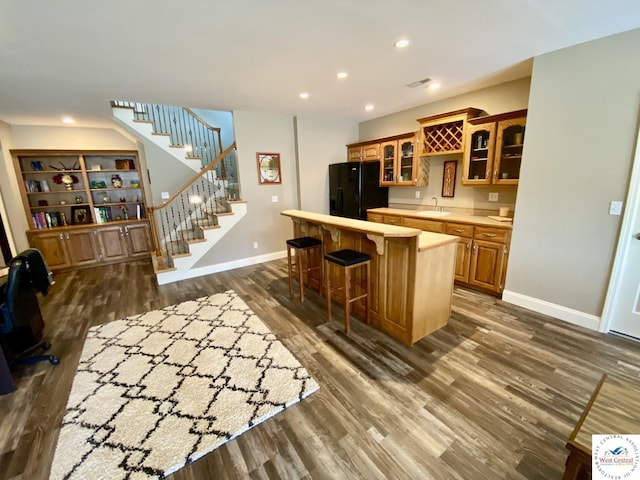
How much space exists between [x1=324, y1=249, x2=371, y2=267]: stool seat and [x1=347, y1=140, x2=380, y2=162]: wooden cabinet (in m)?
2.98

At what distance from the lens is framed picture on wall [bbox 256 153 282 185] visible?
486 centimetres

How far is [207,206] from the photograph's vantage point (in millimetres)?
5367

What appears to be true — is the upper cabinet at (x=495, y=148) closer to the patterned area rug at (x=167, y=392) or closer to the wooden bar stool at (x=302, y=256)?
the wooden bar stool at (x=302, y=256)

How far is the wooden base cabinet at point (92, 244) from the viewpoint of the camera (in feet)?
16.0

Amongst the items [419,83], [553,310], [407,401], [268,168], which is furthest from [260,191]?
[553,310]

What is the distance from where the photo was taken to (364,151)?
5.36 m

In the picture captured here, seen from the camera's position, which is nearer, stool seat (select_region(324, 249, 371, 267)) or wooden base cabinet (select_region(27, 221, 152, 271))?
stool seat (select_region(324, 249, 371, 267))

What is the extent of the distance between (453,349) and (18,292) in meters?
3.86

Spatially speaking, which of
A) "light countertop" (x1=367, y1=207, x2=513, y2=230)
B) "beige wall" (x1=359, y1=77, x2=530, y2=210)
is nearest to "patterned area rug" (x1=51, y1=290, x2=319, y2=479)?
"light countertop" (x1=367, y1=207, x2=513, y2=230)

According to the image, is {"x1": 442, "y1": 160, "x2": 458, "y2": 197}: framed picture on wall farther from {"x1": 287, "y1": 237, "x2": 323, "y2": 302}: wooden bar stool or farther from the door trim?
{"x1": 287, "y1": 237, "x2": 323, "y2": 302}: wooden bar stool

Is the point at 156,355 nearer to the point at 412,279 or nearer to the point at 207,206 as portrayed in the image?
the point at 412,279

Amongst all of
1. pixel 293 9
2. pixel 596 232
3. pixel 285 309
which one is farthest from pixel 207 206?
pixel 596 232

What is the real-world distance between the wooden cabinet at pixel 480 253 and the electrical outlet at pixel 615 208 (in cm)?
84

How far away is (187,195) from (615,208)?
237 inches
